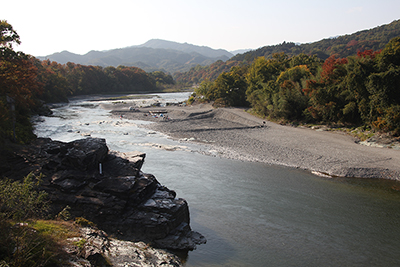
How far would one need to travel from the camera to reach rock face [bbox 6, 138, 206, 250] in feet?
32.3

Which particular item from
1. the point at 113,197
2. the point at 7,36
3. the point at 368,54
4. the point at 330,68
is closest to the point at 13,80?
the point at 7,36

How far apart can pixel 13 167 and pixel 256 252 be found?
435 inches

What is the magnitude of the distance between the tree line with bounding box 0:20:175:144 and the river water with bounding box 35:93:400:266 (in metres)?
9.71

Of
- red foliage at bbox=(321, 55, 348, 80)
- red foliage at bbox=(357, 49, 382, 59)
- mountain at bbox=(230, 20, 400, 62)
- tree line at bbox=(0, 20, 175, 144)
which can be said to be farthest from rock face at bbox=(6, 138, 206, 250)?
mountain at bbox=(230, 20, 400, 62)

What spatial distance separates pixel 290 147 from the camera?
23922 mm

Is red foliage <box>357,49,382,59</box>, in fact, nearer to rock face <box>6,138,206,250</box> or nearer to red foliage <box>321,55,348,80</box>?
red foliage <box>321,55,348,80</box>

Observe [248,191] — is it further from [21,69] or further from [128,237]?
[21,69]

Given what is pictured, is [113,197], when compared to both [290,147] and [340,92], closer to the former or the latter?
[290,147]

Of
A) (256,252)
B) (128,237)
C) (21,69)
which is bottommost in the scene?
(256,252)

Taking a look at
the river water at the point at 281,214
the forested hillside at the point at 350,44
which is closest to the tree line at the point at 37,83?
the river water at the point at 281,214

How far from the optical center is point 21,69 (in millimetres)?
21109

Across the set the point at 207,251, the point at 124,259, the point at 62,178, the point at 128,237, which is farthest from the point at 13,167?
the point at 207,251

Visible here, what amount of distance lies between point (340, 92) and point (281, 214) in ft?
70.1

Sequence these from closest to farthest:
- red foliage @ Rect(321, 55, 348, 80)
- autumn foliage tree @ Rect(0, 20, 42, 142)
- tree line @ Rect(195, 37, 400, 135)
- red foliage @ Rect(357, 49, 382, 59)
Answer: autumn foliage tree @ Rect(0, 20, 42, 142), tree line @ Rect(195, 37, 400, 135), red foliage @ Rect(357, 49, 382, 59), red foliage @ Rect(321, 55, 348, 80)
